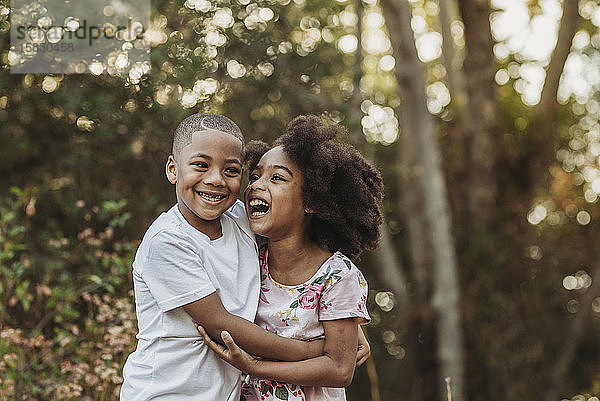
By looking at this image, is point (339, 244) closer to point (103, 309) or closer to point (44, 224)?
point (103, 309)

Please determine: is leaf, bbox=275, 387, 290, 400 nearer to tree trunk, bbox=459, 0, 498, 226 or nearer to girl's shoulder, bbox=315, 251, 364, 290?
girl's shoulder, bbox=315, 251, 364, 290

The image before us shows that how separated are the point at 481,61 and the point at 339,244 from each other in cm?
697

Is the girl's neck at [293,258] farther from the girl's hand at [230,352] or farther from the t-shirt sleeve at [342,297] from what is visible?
the girl's hand at [230,352]

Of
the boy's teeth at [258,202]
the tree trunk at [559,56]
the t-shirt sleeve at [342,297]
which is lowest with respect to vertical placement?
the t-shirt sleeve at [342,297]

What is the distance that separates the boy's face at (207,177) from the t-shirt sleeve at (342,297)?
1.35 ft

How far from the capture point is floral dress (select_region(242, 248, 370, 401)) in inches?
99.2

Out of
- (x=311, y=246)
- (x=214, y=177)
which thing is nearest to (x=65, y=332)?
(x=311, y=246)

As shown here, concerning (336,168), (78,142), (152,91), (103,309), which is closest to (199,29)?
(152,91)

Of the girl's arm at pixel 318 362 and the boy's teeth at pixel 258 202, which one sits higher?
the boy's teeth at pixel 258 202

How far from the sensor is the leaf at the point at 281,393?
2523mm

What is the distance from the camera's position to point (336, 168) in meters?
2.70

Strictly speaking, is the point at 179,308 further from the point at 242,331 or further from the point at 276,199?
the point at 276,199

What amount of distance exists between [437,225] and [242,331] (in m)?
5.70

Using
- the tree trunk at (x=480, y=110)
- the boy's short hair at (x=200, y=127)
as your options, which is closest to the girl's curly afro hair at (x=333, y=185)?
the boy's short hair at (x=200, y=127)
